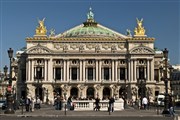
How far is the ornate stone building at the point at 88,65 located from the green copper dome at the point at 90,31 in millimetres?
9611

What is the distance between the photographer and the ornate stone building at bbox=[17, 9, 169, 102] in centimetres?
12925

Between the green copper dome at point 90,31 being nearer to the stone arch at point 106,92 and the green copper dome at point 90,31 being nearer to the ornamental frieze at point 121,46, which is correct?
the ornamental frieze at point 121,46

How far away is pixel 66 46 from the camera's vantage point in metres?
132

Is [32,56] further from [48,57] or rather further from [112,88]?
[112,88]

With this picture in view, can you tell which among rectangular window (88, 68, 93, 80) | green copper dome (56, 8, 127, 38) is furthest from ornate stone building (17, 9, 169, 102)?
green copper dome (56, 8, 127, 38)

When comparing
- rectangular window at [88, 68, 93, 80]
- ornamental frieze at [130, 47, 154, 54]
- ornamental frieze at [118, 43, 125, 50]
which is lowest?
rectangular window at [88, 68, 93, 80]

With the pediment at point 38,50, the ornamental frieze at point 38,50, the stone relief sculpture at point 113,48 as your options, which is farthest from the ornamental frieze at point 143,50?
the ornamental frieze at point 38,50

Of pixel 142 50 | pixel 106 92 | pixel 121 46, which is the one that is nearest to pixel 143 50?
pixel 142 50

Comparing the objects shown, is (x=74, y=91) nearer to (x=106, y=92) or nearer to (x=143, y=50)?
(x=106, y=92)

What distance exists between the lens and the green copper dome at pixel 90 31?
143 meters

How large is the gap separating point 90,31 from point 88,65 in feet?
57.2

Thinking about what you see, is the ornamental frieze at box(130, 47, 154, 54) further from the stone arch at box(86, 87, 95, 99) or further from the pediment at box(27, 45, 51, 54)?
the pediment at box(27, 45, 51, 54)

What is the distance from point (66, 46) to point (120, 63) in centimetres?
1646

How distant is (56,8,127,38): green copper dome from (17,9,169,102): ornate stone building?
9611 mm
